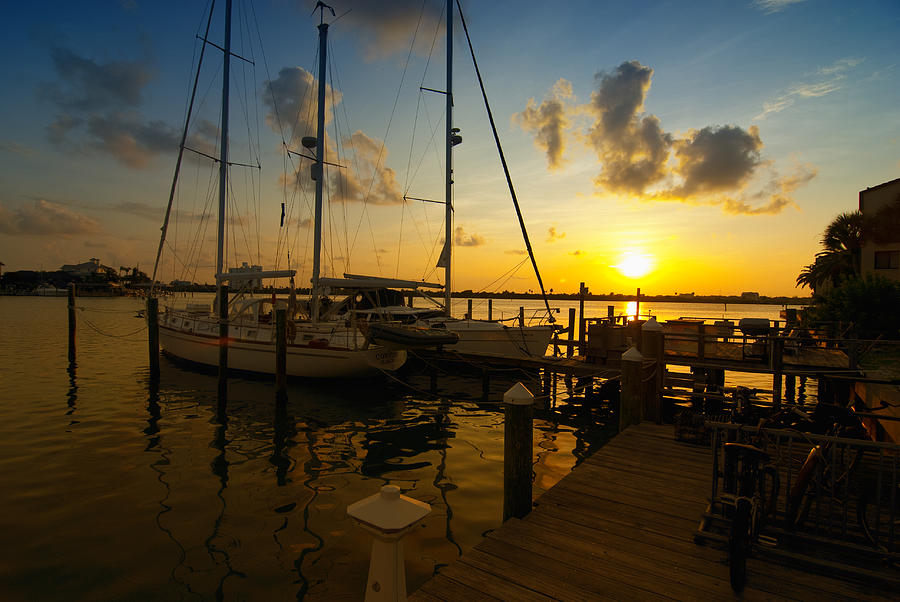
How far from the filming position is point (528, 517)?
5.32 m

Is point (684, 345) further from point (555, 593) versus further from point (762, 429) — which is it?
point (555, 593)

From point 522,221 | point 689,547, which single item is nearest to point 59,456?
point 689,547

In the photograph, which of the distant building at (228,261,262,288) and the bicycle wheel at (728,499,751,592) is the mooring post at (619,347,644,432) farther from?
the distant building at (228,261,262,288)

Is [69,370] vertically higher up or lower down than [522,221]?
A: lower down

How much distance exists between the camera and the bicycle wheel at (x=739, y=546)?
3.82 m

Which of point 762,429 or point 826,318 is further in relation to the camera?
point 826,318

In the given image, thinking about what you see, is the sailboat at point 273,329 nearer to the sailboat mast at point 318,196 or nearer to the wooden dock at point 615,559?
the sailboat mast at point 318,196

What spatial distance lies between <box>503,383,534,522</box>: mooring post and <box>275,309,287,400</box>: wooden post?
36.3 feet

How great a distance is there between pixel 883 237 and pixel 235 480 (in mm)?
35650

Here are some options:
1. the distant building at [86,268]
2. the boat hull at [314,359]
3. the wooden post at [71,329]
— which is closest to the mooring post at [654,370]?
the boat hull at [314,359]

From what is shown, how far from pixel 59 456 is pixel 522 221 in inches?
659

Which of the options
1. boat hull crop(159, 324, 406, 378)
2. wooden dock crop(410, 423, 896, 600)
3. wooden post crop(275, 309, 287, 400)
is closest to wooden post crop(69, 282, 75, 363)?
boat hull crop(159, 324, 406, 378)

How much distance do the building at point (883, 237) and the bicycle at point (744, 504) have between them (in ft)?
99.5

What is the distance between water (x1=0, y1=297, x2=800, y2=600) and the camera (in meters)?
6.05
